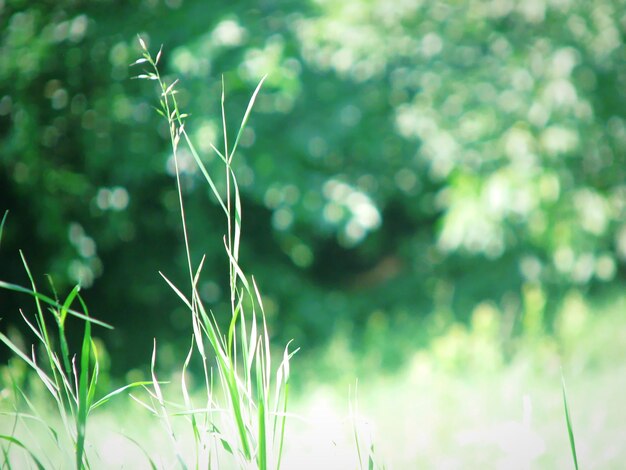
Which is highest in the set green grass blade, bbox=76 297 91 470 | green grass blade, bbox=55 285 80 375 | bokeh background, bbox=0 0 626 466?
green grass blade, bbox=55 285 80 375

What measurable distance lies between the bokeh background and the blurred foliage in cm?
1

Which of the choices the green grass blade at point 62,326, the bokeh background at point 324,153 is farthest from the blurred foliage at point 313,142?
the green grass blade at point 62,326

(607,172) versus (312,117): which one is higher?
(312,117)

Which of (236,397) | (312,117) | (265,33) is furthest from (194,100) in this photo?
(236,397)

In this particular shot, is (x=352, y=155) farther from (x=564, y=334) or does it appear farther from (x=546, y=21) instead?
(x=564, y=334)

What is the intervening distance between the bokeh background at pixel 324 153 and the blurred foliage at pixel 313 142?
0.01 meters

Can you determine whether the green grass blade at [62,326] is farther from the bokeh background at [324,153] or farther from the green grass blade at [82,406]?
the bokeh background at [324,153]

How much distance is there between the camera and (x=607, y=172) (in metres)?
3.79

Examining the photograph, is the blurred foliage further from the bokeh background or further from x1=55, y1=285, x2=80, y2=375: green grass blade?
x1=55, y1=285, x2=80, y2=375: green grass blade

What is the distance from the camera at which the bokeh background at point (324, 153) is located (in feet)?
9.95

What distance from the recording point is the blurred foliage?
3021 millimetres

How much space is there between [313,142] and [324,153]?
145 millimetres

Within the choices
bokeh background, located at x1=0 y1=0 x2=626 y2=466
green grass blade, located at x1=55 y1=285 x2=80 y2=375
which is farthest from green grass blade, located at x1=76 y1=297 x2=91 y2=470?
bokeh background, located at x1=0 y1=0 x2=626 y2=466

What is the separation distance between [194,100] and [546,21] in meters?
2.15
